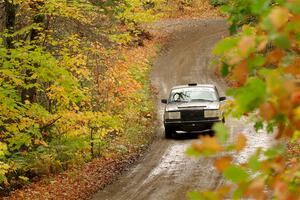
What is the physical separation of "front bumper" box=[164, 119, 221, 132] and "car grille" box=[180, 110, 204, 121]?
0.42ft

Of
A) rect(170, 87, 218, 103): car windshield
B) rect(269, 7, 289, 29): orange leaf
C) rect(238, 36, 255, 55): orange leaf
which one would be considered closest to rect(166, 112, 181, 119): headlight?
rect(170, 87, 218, 103): car windshield

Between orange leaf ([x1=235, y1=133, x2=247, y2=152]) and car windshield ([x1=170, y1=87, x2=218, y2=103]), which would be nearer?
orange leaf ([x1=235, y1=133, x2=247, y2=152])

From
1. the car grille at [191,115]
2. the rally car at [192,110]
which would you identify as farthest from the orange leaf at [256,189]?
the car grille at [191,115]

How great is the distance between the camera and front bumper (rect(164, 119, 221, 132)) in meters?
16.9

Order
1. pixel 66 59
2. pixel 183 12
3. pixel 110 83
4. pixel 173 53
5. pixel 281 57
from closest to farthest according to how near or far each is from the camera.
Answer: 1. pixel 281 57
2. pixel 66 59
3. pixel 110 83
4. pixel 173 53
5. pixel 183 12

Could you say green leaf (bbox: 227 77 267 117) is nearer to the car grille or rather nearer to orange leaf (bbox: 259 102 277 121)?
orange leaf (bbox: 259 102 277 121)

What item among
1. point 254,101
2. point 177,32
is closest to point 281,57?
point 254,101

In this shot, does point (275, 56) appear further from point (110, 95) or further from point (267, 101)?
point (110, 95)

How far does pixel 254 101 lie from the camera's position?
2068 mm

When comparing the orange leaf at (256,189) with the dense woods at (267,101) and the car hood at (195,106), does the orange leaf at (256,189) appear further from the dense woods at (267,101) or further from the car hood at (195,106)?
the car hood at (195,106)

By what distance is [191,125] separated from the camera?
17125 millimetres

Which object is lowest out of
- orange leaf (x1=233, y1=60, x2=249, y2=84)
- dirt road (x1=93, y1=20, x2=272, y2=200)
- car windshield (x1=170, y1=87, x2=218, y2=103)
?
dirt road (x1=93, y1=20, x2=272, y2=200)

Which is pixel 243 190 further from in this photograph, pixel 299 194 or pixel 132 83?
pixel 132 83

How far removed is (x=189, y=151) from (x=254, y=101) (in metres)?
0.33
